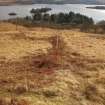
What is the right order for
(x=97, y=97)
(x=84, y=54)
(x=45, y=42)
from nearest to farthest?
(x=97, y=97) < (x=84, y=54) < (x=45, y=42)

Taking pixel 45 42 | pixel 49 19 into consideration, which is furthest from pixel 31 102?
pixel 49 19

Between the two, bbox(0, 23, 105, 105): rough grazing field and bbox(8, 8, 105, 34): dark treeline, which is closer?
bbox(0, 23, 105, 105): rough grazing field

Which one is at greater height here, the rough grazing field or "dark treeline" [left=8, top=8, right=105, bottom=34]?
the rough grazing field

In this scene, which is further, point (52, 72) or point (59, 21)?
point (59, 21)

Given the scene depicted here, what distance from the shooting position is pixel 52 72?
34.1 feet

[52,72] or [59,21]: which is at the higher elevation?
[52,72]

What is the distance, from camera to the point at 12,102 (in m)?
7.92

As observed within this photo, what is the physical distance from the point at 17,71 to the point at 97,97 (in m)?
3.05

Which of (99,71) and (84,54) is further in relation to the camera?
(84,54)

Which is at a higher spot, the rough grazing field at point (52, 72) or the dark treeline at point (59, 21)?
the rough grazing field at point (52, 72)

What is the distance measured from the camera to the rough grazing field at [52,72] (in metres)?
8.59

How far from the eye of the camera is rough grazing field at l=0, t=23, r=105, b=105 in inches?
338

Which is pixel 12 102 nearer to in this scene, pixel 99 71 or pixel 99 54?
pixel 99 71

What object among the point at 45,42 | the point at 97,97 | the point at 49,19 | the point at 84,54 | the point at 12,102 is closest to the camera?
the point at 12,102
